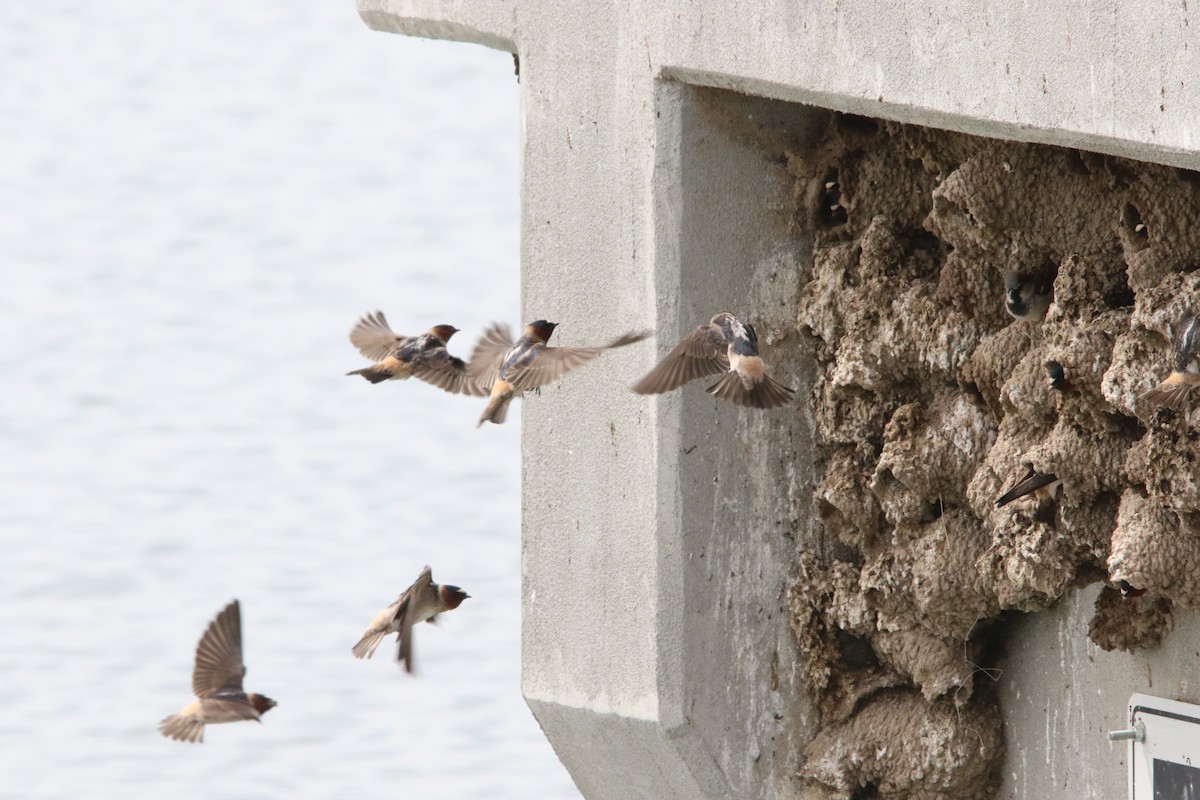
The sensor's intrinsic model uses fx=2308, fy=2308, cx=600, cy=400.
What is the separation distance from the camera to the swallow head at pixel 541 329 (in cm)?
686

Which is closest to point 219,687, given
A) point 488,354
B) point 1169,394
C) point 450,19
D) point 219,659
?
point 219,659

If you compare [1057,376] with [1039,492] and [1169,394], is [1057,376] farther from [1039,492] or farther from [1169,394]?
[1169,394]

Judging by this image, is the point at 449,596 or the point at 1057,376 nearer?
the point at 1057,376

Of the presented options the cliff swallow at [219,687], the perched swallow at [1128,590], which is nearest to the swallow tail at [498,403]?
the cliff swallow at [219,687]

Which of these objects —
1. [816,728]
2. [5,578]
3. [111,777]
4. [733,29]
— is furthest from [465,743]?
[733,29]

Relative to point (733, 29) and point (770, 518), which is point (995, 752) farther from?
point (733, 29)

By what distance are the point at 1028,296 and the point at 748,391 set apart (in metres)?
0.83

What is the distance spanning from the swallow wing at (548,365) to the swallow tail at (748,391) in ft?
1.08

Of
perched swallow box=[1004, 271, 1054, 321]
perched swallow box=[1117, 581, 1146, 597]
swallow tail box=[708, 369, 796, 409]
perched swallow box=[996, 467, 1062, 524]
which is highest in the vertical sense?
perched swallow box=[1004, 271, 1054, 321]

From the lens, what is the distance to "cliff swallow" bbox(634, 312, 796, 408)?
20.9ft

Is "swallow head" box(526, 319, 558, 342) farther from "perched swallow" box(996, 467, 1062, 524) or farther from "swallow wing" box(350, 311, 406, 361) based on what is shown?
"perched swallow" box(996, 467, 1062, 524)

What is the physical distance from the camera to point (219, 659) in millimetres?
7598

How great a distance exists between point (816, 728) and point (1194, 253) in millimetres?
2261

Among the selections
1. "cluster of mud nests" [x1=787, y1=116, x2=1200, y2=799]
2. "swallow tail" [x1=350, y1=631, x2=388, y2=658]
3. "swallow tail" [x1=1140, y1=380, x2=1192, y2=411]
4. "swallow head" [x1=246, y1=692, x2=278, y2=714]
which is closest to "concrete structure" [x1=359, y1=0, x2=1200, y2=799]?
"cluster of mud nests" [x1=787, y1=116, x2=1200, y2=799]
